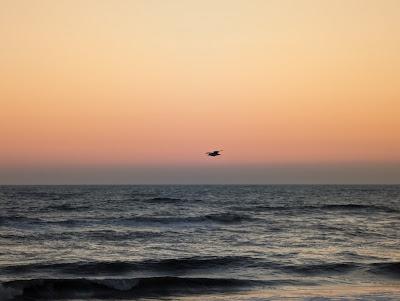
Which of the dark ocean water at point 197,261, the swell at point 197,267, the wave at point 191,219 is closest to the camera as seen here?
the dark ocean water at point 197,261

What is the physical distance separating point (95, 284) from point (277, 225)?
21145mm

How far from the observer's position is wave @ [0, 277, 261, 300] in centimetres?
1731

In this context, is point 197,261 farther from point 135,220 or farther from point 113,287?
point 135,220

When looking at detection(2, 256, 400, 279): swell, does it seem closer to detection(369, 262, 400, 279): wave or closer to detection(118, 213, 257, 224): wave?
detection(369, 262, 400, 279): wave

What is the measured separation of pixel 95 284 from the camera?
18391 millimetres

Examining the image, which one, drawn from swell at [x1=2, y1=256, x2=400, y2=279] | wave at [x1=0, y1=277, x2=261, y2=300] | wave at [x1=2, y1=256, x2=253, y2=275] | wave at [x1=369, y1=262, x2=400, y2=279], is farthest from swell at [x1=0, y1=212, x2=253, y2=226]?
wave at [x1=0, y1=277, x2=261, y2=300]

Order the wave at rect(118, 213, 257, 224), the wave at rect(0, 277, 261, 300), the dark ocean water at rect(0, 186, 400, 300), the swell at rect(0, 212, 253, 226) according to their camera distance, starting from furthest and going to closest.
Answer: the wave at rect(118, 213, 257, 224), the swell at rect(0, 212, 253, 226), the dark ocean water at rect(0, 186, 400, 300), the wave at rect(0, 277, 261, 300)

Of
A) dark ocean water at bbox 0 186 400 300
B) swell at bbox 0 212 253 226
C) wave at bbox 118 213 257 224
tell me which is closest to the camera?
dark ocean water at bbox 0 186 400 300

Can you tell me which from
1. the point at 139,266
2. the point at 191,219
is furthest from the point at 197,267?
the point at 191,219

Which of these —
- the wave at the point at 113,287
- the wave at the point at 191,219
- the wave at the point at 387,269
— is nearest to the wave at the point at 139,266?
the wave at the point at 113,287

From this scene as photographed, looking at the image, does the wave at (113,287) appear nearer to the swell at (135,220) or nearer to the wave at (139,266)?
the wave at (139,266)

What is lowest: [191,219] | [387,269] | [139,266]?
[387,269]

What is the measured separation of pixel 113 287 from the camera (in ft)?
60.0

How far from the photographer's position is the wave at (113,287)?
1731 centimetres
